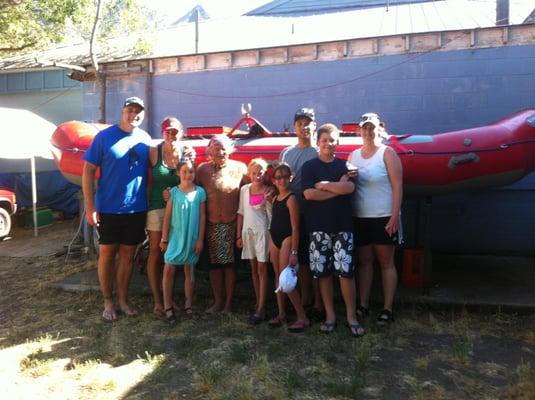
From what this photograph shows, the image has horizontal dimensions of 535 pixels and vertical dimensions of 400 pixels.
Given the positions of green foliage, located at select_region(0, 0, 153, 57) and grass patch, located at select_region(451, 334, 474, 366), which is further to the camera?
green foliage, located at select_region(0, 0, 153, 57)

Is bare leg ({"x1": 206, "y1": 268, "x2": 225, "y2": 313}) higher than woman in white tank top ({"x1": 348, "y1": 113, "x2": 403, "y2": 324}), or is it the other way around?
woman in white tank top ({"x1": 348, "y1": 113, "x2": 403, "y2": 324})

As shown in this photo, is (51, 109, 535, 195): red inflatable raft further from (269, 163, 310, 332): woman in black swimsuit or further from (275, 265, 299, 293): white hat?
(275, 265, 299, 293): white hat

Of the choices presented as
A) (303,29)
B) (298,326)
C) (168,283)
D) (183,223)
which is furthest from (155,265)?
(303,29)

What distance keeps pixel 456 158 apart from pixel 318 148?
136cm

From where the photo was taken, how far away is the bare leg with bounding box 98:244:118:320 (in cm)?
405

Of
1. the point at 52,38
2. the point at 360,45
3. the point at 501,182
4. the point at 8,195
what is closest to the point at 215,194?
the point at 501,182

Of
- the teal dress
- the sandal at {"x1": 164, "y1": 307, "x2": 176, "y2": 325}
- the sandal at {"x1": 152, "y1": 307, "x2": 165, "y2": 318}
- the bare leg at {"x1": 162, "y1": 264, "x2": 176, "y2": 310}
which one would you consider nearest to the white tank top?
the teal dress

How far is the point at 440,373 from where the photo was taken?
10.00 ft

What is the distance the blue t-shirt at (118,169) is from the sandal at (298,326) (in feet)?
4.83

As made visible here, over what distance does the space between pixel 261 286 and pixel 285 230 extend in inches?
20.3

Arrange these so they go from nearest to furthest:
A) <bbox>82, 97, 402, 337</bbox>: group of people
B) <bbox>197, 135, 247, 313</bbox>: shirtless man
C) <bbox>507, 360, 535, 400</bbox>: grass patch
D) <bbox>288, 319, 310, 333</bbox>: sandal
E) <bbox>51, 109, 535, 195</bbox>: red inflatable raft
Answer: <bbox>507, 360, 535, 400</bbox>: grass patch → <bbox>82, 97, 402, 337</bbox>: group of people → <bbox>288, 319, 310, 333</bbox>: sandal → <bbox>197, 135, 247, 313</bbox>: shirtless man → <bbox>51, 109, 535, 195</bbox>: red inflatable raft

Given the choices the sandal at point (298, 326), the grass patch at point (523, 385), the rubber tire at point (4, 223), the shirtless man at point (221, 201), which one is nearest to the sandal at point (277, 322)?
the sandal at point (298, 326)

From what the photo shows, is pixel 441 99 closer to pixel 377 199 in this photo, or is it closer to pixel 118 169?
pixel 377 199

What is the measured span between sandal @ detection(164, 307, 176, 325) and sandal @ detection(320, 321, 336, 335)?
116cm
